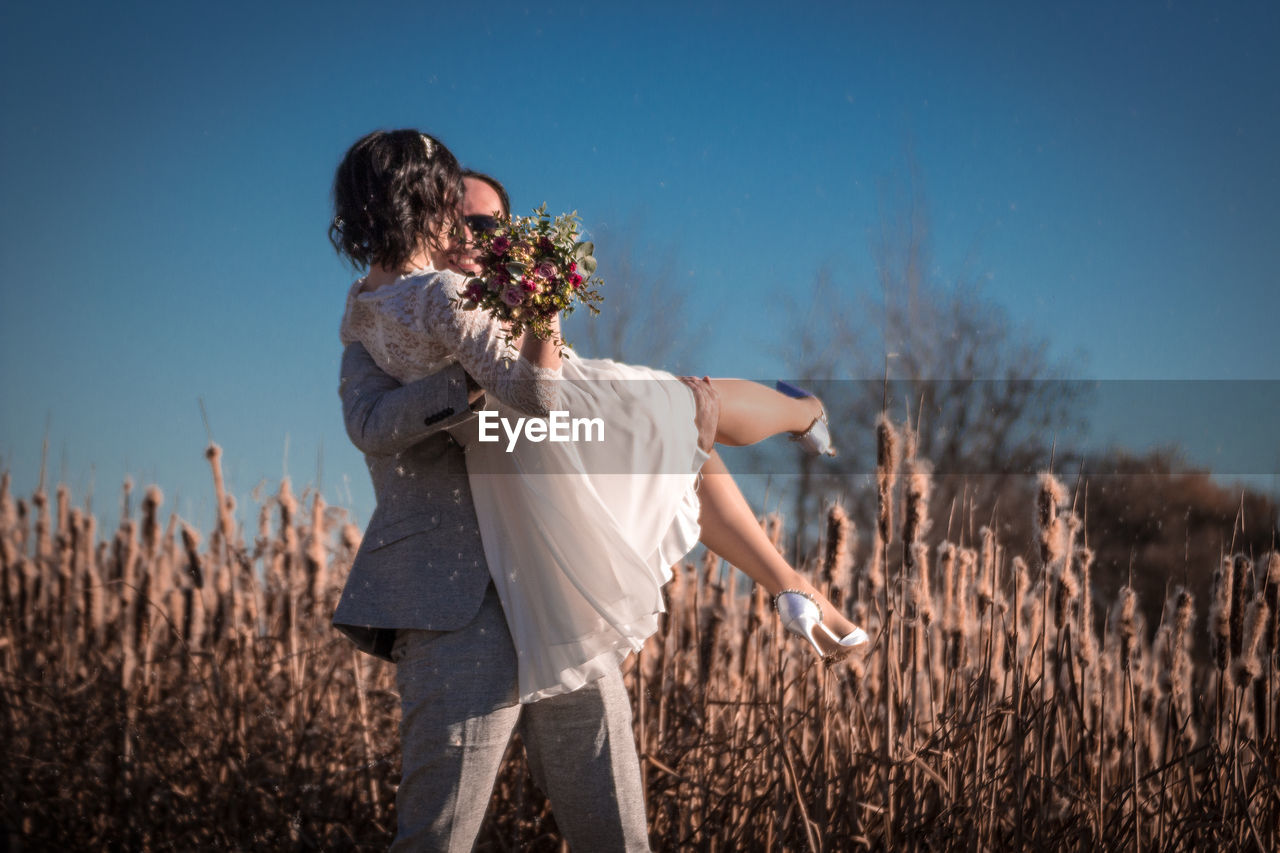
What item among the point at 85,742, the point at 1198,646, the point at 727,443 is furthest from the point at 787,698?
the point at 1198,646

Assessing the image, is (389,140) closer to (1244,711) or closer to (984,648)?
(984,648)

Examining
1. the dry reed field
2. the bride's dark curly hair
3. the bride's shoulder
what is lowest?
the dry reed field

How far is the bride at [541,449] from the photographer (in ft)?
5.29

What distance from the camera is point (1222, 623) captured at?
187 centimetres

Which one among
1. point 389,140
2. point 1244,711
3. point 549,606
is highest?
point 389,140

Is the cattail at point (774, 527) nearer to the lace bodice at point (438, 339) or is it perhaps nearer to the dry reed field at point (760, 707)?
the dry reed field at point (760, 707)

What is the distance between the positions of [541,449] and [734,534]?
514 millimetres

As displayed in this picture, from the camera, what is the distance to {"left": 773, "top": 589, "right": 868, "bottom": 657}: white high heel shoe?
1855 millimetres

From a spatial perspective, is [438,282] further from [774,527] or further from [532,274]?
[774,527]

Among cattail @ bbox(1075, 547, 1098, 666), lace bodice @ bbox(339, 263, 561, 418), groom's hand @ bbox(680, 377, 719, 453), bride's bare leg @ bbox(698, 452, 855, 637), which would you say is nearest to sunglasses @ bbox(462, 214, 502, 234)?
lace bodice @ bbox(339, 263, 561, 418)

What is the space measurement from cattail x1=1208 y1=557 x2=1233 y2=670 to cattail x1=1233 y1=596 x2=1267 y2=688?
3cm

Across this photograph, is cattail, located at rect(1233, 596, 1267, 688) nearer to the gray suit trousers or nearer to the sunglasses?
the gray suit trousers

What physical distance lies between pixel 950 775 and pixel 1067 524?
554 mm

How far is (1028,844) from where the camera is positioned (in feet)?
6.00
